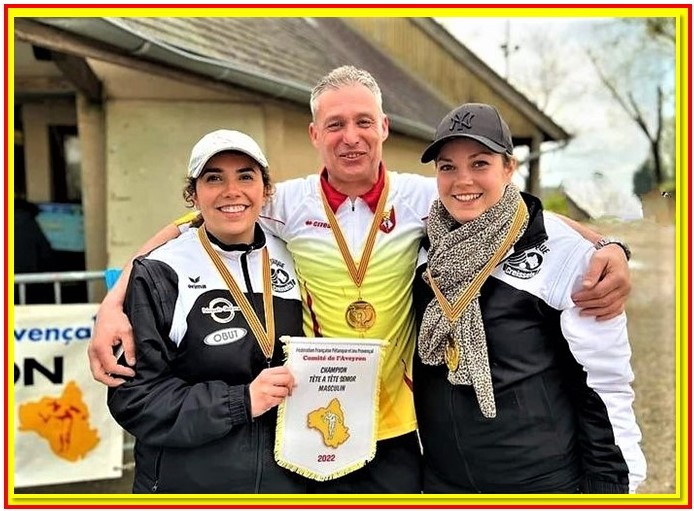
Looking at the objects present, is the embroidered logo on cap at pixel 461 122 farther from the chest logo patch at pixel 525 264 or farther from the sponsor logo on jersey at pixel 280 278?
the sponsor logo on jersey at pixel 280 278

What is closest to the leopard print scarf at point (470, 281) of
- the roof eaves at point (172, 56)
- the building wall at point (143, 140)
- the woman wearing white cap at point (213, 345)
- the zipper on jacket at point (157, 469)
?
the woman wearing white cap at point (213, 345)

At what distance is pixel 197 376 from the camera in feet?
6.63

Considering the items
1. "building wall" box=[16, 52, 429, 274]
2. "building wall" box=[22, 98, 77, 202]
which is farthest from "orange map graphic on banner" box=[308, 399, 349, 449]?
"building wall" box=[22, 98, 77, 202]

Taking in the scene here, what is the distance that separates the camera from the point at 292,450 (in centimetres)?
211

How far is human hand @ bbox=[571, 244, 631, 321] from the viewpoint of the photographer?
1945mm

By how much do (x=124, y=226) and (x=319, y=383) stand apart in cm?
336

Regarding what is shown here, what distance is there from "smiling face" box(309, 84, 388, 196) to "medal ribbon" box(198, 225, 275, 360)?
52 cm

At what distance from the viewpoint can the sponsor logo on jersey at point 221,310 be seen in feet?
6.61

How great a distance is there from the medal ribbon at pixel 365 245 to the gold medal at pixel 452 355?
385 mm

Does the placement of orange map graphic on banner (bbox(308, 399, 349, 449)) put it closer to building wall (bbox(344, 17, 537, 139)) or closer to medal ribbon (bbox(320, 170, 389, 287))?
→ medal ribbon (bbox(320, 170, 389, 287))

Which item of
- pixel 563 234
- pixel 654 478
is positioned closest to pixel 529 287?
pixel 563 234

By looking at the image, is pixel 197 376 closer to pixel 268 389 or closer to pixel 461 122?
pixel 268 389

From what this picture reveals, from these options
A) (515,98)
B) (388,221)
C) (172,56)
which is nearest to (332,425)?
(388,221)

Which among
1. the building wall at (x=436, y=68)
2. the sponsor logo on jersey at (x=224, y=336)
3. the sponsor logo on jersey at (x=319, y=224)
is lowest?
the sponsor logo on jersey at (x=224, y=336)
